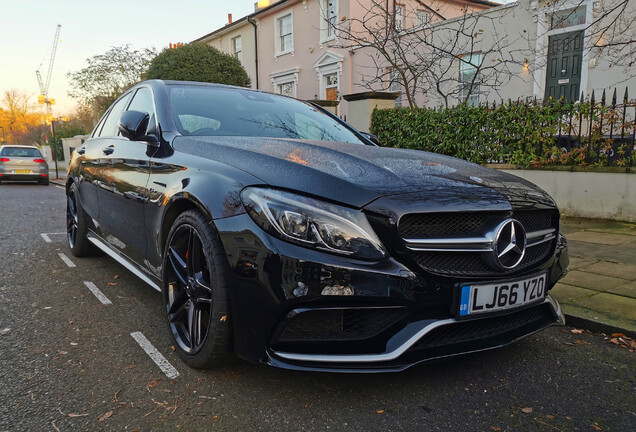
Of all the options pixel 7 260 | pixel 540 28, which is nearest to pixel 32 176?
pixel 7 260

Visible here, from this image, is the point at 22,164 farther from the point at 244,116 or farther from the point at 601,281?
the point at 601,281

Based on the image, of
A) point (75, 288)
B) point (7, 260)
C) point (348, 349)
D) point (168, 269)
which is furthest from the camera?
point (7, 260)

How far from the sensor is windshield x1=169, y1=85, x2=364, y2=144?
3.13 metres

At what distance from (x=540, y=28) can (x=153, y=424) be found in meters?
13.7

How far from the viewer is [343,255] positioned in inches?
76.2

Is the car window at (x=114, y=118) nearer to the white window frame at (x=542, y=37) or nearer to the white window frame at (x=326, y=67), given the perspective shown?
the white window frame at (x=542, y=37)

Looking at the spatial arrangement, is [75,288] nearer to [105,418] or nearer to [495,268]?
[105,418]

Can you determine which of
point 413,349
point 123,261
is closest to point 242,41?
point 123,261

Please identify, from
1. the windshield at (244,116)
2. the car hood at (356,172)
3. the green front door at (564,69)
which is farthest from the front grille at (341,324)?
the green front door at (564,69)

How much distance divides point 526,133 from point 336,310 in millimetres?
6315

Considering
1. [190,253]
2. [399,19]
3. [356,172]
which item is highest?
[399,19]

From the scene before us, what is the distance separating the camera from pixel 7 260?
495cm

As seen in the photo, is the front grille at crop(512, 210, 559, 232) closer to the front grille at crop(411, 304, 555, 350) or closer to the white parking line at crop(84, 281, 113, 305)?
the front grille at crop(411, 304, 555, 350)

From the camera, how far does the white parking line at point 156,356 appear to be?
246cm
